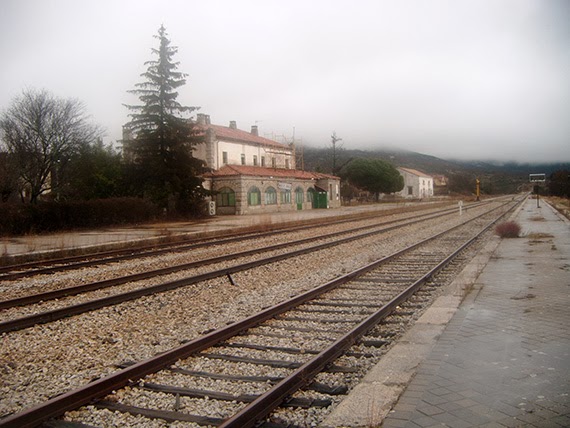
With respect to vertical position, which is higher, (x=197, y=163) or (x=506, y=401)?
(x=197, y=163)

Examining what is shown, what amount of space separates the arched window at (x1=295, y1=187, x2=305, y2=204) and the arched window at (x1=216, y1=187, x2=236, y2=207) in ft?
36.0

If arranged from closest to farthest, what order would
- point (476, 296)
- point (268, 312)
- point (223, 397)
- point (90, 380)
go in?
point (223, 397) < point (90, 380) < point (268, 312) < point (476, 296)

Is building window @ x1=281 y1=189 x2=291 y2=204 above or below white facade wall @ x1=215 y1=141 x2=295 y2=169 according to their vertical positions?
below

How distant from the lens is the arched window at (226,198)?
45.5m

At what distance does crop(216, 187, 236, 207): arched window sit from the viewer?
149 ft

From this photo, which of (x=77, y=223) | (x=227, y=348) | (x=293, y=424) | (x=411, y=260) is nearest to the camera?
(x=293, y=424)

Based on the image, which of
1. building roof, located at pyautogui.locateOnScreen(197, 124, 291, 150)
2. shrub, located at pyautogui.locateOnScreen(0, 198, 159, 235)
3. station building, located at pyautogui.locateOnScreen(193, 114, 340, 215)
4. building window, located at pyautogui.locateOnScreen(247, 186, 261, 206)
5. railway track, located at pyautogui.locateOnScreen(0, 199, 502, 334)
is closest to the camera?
railway track, located at pyautogui.locateOnScreen(0, 199, 502, 334)

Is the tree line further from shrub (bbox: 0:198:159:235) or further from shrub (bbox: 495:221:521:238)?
shrub (bbox: 495:221:521:238)

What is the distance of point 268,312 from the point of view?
7391 millimetres

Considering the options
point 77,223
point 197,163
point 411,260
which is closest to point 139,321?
point 411,260

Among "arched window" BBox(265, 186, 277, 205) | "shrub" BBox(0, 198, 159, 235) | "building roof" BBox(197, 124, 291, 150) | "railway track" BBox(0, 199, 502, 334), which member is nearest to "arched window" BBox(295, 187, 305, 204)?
"arched window" BBox(265, 186, 277, 205)

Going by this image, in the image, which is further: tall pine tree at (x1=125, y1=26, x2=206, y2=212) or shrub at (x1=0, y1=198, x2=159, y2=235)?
tall pine tree at (x1=125, y1=26, x2=206, y2=212)

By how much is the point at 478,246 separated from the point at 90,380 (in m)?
15.1

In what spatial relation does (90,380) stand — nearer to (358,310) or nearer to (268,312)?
(268,312)
